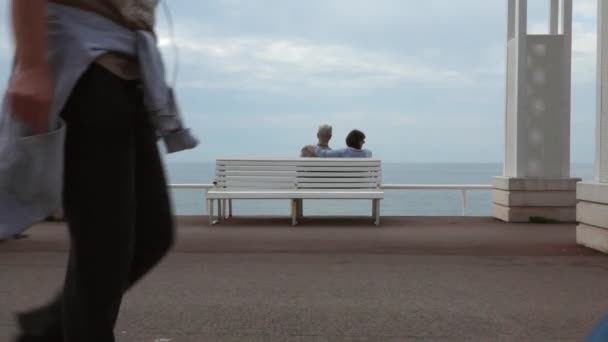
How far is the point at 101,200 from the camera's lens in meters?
1.79

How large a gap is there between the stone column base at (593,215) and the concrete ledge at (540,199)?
2896mm

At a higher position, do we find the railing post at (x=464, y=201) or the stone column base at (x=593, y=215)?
the stone column base at (x=593, y=215)

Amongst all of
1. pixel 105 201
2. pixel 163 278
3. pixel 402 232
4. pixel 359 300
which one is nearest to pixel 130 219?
pixel 105 201

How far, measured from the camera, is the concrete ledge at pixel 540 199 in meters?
10.0

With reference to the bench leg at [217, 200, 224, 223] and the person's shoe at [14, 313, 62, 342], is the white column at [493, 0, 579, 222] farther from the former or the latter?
the person's shoe at [14, 313, 62, 342]

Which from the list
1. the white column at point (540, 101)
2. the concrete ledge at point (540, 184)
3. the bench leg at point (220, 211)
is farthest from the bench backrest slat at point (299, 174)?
the white column at point (540, 101)

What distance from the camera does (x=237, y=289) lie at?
4879 millimetres

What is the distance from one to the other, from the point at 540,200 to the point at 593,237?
3.30 m

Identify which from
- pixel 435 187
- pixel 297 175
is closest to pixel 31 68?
pixel 297 175

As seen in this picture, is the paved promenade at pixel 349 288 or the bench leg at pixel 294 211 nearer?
the paved promenade at pixel 349 288

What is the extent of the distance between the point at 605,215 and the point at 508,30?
5063 mm

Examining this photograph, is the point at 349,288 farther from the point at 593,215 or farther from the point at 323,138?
the point at 323,138

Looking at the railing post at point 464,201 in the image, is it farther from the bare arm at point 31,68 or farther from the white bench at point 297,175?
the bare arm at point 31,68

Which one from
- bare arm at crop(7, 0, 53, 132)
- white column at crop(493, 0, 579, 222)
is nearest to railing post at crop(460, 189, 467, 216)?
white column at crop(493, 0, 579, 222)
